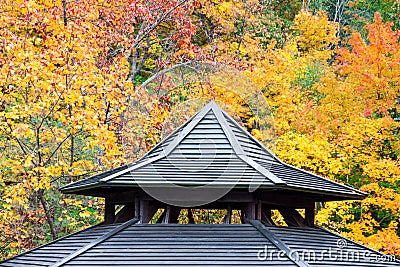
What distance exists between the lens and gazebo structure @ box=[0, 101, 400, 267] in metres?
5.64

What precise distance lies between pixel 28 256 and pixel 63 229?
7608mm

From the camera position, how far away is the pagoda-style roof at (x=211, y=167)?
19.1 feet

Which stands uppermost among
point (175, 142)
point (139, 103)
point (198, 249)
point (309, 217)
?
point (139, 103)

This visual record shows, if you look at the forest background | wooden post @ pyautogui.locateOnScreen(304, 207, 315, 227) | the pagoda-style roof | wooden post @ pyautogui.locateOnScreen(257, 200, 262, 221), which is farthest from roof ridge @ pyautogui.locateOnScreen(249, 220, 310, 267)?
the forest background

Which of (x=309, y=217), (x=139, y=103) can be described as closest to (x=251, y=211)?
(x=309, y=217)

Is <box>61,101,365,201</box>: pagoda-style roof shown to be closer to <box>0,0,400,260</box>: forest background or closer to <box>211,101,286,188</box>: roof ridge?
<box>211,101,286,188</box>: roof ridge

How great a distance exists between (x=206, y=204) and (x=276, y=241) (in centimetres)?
102

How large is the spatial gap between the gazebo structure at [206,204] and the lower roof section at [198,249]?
0.03ft

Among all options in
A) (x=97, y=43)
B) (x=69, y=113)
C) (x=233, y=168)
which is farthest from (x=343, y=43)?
(x=233, y=168)

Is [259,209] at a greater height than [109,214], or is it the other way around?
[259,209]

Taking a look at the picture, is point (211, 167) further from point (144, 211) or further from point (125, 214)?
point (125, 214)

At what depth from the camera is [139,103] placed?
12.3 metres

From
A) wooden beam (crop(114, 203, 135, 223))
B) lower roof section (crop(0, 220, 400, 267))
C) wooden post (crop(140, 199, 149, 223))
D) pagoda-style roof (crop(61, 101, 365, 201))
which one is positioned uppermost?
pagoda-style roof (crop(61, 101, 365, 201))

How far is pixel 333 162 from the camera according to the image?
45.3 feet
